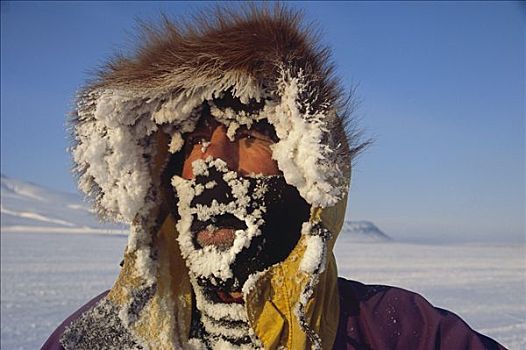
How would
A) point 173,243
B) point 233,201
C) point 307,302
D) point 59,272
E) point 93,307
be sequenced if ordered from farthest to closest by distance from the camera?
1. point 59,272
2. point 173,243
3. point 93,307
4. point 233,201
5. point 307,302

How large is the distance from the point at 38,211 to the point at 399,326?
142ft

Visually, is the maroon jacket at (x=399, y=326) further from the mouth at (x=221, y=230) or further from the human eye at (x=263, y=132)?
the human eye at (x=263, y=132)

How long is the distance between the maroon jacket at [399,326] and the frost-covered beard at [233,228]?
0.72ft

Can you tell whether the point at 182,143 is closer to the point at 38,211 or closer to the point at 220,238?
the point at 220,238

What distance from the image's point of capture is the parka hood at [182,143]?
1271mm

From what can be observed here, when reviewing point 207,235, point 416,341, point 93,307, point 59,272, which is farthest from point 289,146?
point 59,272

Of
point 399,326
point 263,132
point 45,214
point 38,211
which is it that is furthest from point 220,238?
point 38,211

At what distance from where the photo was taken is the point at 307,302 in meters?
1.24

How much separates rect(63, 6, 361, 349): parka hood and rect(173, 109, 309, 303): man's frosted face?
54 millimetres

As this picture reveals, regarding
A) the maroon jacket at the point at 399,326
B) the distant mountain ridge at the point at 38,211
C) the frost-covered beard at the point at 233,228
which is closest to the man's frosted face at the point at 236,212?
the frost-covered beard at the point at 233,228

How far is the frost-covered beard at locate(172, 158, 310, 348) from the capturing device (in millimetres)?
1334

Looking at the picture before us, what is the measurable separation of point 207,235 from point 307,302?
30 cm

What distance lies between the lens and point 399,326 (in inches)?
51.3

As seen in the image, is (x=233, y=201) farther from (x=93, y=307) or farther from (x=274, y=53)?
(x=93, y=307)
